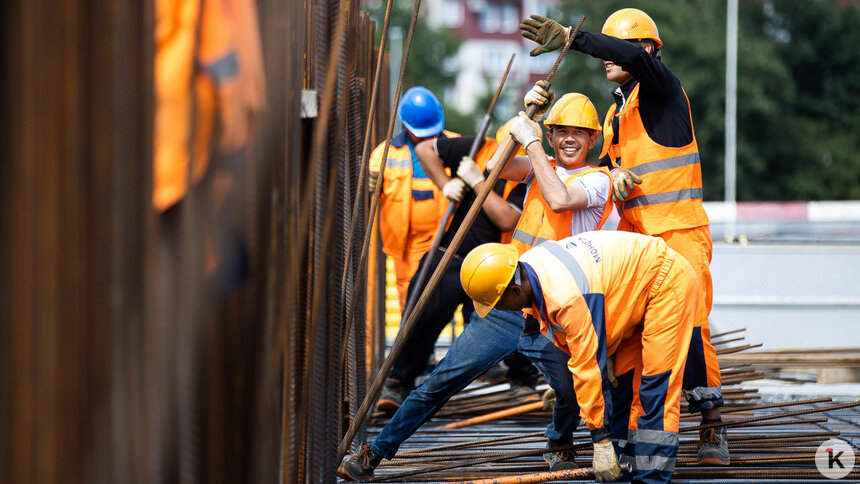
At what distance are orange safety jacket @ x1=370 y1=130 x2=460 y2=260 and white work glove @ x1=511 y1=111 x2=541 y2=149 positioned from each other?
199cm

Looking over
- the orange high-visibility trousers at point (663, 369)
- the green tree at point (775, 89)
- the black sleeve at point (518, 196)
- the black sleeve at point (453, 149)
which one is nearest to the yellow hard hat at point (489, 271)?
the orange high-visibility trousers at point (663, 369)

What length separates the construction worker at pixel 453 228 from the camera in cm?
566

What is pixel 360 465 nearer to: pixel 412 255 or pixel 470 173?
pixel 470 173

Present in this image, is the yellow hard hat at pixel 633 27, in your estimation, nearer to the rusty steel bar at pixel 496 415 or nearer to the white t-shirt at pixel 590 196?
the white t-shirt at pixel 590 196

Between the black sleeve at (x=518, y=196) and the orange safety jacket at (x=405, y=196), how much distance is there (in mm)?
934

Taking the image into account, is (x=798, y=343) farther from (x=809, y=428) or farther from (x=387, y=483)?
(x=387, y=483)

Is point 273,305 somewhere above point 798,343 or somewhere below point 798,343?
above

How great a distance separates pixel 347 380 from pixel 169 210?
→ 302 centimetres

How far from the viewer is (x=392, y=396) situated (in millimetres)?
6262

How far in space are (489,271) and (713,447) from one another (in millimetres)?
1471

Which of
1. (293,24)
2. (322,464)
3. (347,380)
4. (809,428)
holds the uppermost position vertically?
(293,24)

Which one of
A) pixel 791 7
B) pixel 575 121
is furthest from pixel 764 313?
pixel 791 7

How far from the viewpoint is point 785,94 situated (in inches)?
1316

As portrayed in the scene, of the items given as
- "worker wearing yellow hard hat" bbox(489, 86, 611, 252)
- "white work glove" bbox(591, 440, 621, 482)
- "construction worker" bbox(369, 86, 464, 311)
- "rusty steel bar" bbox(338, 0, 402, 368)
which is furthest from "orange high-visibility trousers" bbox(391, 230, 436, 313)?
"white work glove" bbox(591, 440, 621, 482)
